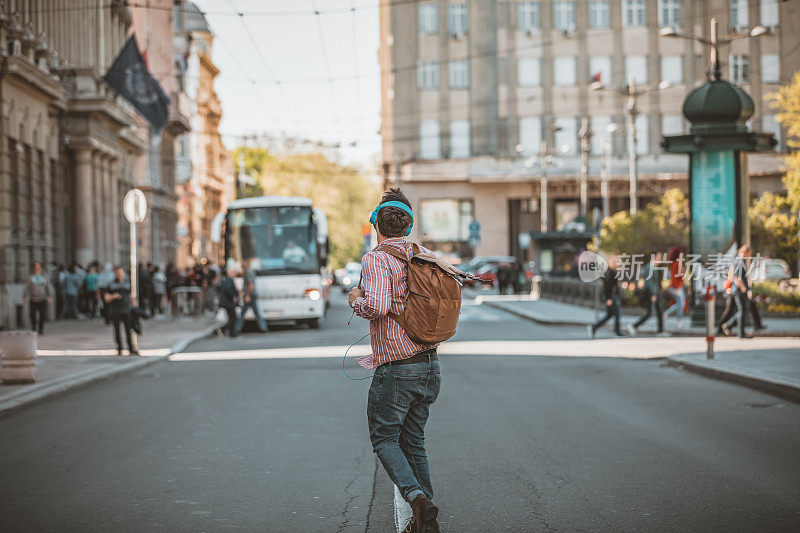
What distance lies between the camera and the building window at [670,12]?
67.7 metres

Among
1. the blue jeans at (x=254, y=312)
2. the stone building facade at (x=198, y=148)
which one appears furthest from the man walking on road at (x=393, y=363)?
the stone building facade at (x=198, y=148)

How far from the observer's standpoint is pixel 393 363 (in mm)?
5727

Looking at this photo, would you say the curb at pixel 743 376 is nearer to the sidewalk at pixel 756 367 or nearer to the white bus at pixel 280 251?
the sidewalk at pixel 756 367

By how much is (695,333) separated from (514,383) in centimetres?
1062

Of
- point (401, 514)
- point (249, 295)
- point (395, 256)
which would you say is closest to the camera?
point (395, 256)

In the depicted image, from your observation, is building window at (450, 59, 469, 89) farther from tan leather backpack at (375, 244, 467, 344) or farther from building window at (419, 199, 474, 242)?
tan leather backpack at (375, 244, 467, 344)

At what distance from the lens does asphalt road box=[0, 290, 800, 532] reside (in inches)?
259

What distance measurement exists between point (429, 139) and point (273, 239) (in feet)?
129

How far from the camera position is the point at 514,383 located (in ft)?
46.7

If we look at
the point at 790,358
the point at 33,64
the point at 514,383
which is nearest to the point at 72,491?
the point at 514,383

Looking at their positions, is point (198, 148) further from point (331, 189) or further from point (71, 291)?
point (71, 291)

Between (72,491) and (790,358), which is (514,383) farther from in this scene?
(72,491)

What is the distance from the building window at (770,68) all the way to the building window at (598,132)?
385 inches

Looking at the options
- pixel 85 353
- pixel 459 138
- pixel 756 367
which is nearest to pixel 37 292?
pixel 85 353
